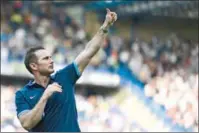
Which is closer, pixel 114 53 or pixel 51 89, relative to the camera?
pixel 51 89

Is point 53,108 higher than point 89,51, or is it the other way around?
point 89,51

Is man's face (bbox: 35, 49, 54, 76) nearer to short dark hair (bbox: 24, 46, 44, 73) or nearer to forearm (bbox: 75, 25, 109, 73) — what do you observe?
short dark hair (bbox: 24, 46, 44, 73)

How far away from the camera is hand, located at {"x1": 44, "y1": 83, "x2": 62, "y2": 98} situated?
16.3 ft

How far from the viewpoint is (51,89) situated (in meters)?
4.96

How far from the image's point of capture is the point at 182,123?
56.9 feet

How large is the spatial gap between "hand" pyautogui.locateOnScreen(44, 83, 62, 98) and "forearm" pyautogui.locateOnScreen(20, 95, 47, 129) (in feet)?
0.11

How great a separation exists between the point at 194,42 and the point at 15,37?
284 inches

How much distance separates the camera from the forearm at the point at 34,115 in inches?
195

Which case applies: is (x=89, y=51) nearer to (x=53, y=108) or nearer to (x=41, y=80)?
(x=41, y=80)

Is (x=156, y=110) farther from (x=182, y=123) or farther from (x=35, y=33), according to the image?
(x=35, y=33)

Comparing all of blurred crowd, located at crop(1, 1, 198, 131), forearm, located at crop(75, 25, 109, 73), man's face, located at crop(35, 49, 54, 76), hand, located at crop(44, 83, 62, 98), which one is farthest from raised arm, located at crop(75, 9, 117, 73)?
blurred crowd, located at crop(1, 1, 198, 131)

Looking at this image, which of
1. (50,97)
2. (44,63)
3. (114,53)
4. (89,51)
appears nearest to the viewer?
(50,97)

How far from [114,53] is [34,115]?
46.7 ft

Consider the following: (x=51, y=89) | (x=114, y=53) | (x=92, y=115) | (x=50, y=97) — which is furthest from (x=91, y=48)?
(x=114, y=53)
